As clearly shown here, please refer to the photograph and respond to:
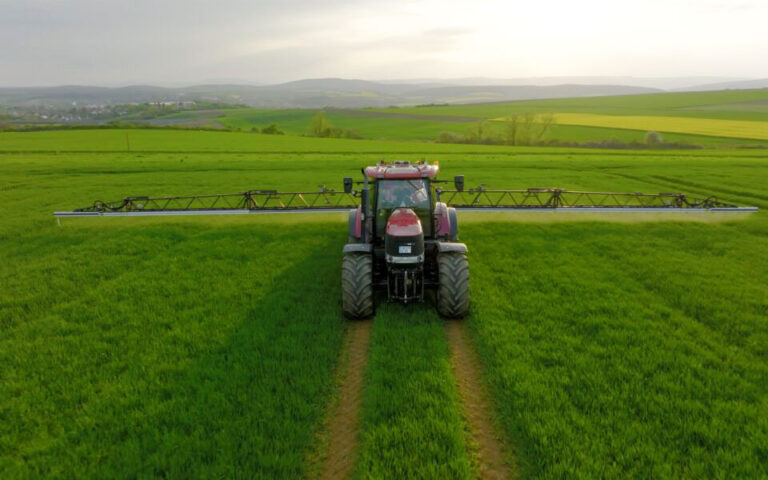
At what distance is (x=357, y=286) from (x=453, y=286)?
6.16 ft

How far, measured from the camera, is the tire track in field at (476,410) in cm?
468

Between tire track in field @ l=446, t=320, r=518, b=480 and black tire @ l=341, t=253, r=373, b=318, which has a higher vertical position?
black tire @ l=341, t=253, r=373, b=318

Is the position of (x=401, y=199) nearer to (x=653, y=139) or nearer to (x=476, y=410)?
(x=476, y=410)

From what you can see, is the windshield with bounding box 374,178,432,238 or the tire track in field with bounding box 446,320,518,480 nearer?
the tire track in field with bounding box 446,320,518,480

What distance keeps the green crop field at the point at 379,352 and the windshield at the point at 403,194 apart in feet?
7.46

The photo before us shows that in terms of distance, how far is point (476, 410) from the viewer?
18.2ft

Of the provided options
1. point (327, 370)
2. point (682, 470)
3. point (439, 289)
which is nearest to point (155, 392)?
point (327, 370)

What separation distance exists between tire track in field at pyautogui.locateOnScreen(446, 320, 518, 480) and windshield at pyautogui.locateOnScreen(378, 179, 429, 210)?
9.49 feet

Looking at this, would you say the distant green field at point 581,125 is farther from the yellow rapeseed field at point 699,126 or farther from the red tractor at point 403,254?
the red tractor at point 403,254

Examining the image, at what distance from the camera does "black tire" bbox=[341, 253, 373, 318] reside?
760 centimetres

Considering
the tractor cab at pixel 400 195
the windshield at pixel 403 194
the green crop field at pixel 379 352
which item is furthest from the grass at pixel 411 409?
the windshield at pixel 403 194

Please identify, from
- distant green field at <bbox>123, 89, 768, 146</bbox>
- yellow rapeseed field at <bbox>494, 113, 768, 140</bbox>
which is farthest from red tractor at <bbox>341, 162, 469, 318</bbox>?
yellow rapeseed field at <bbox>494, 113, 768, 140</bbox>

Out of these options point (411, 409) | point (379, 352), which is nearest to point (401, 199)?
point (379, 352)

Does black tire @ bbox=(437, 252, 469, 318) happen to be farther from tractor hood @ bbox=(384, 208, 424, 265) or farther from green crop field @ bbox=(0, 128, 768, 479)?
tractor hood @ bbox=(384, 208, 424, 265)
